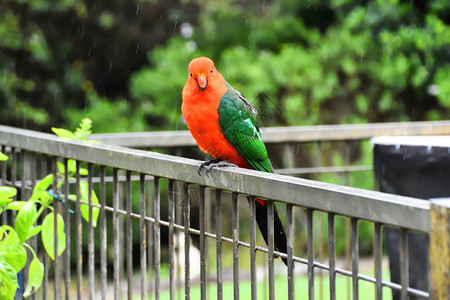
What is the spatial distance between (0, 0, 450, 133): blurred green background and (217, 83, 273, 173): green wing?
4.62 m

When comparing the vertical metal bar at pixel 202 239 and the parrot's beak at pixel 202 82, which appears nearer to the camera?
the vertical metal bar at pixel 202 239

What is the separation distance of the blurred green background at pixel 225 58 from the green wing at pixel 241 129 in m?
4.62

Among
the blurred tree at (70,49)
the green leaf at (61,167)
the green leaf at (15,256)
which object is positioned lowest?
the green leaf at (15,256)

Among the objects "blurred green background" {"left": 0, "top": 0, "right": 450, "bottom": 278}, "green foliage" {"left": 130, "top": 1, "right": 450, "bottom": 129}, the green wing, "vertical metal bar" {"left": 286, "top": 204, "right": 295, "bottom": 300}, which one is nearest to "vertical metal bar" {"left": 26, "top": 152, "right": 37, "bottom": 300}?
the green wing

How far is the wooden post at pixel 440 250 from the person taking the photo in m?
1.14

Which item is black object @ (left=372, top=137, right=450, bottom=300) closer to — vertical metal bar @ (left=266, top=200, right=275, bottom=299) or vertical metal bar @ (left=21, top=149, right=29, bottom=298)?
vertical metal bar @ (left=266, top=200, right=275, bottom=299)

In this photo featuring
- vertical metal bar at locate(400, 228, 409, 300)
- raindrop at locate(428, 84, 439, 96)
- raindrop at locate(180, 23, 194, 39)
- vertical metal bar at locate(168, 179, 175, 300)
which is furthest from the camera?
raindrop at locate(180, 23, 194, 39)

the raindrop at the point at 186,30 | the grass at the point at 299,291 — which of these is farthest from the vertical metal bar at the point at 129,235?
the raindrop at the point at 186,30

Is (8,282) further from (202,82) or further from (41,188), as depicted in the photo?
(202,82)

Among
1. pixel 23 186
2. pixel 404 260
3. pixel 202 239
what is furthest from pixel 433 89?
pixel 404 260

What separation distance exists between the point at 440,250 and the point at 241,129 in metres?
1.28

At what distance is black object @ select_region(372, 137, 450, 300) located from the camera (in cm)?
243

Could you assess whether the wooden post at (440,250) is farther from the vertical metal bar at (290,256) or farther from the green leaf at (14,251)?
the green leaf at (14,251)

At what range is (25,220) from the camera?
7.47ft
